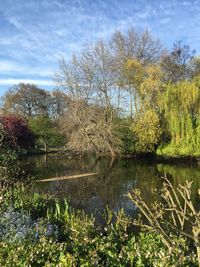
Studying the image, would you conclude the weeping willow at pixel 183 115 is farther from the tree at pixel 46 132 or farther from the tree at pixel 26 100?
the tree at pixel 26 100

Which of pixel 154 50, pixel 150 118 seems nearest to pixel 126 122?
pixel 150 118

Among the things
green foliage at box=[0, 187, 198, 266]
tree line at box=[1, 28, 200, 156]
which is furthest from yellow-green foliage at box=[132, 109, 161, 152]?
green foliage at box=[0, 187, 198, 266]

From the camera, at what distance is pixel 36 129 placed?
3144 cm

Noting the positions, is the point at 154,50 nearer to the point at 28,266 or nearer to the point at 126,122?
the point at 126,122

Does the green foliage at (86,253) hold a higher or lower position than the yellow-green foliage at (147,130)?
lower

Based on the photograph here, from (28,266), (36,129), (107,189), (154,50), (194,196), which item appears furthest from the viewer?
(36,129)

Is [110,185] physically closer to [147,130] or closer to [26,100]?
[147,130]

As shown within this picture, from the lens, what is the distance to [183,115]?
2300 centimetres

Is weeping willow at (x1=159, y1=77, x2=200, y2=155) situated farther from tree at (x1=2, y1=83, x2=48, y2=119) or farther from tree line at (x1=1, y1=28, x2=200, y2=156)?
tree at (x1=2, y1=83, x2=48, y2=119)

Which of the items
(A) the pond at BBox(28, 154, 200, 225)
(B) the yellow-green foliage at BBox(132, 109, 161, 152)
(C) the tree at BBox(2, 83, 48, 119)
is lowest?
(A) the pond at BBox(28, 154, 200, 225)

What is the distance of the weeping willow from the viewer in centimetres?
2239

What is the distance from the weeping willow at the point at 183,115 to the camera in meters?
22.4

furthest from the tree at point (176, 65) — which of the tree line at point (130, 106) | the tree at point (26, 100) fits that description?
the tree at point (26, 100)

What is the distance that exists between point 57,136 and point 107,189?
20064 millimetres
